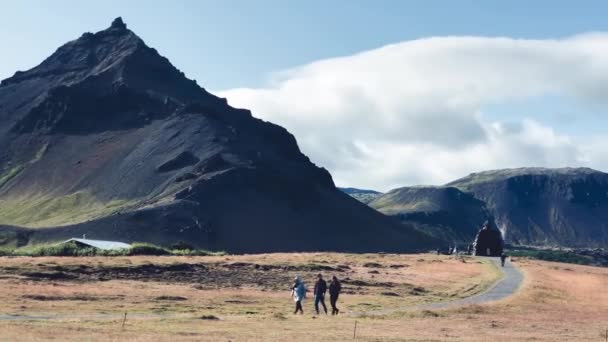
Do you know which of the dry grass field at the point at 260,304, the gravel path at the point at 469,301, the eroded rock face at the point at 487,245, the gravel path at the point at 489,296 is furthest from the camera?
the eroded rock face at the point at 487,245

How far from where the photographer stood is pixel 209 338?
3450 cm

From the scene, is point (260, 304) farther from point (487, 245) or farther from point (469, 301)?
point (487, 245)

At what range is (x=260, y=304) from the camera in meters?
56.5

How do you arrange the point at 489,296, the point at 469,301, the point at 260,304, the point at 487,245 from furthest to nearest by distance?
the point at 487,245, the point at 489,296, the point at 469,301, the point at 260,304

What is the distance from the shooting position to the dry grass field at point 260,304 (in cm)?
3781

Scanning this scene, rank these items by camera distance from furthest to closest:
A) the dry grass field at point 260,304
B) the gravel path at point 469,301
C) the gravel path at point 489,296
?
the gravel path at point 489,296 < the gravel path at point 469,301 < the dry grass field at point 260,304

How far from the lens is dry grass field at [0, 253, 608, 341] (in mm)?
37812

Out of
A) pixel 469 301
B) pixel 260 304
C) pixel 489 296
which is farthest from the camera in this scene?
pixel 489 296

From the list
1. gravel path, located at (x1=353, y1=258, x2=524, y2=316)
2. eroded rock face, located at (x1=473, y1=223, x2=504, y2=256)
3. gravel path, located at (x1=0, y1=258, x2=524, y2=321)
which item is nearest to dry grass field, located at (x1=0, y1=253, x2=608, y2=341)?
gravel path, located at (x1=0, y1=258, x2=524, y2=321)

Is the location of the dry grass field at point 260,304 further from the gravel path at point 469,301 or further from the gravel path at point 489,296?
the gravel path at point 489,296

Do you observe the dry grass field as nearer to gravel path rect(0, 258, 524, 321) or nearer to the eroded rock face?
gravel path rect(0, 258, 524, 321)

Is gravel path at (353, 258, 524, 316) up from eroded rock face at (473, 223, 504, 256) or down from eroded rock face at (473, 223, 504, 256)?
down

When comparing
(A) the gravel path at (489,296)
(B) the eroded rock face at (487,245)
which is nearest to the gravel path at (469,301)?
(A) the gravel path at (489,296)

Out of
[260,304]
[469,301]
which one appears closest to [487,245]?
[469,301]
